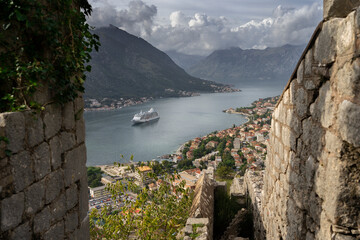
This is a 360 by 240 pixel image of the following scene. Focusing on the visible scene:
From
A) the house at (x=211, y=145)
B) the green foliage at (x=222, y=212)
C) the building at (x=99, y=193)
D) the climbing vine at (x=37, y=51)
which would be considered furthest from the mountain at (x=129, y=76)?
the climbing vine at (x=37, y=51)

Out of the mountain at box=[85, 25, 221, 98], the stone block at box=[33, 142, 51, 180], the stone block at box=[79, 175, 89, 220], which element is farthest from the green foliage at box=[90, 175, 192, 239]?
the mountain at box=[85, 25, 221, 98]

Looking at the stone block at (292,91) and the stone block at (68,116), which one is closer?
the stone block at (68,116)

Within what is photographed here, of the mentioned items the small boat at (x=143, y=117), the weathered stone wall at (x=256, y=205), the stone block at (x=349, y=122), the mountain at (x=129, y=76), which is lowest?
the small boat at (x=143, y=117)

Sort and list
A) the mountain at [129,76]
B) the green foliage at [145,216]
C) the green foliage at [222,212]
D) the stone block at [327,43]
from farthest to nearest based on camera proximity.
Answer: the mountain at [129,76] < the green foliage at [222,212] < the green foliage at [145,216] < the stone block at [327,43]

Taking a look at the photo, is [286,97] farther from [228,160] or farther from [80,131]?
[228,160]

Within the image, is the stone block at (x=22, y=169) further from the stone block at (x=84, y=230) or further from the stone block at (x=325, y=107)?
the stone block at (x=325, y=107)

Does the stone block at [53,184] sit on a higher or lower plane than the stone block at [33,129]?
lower

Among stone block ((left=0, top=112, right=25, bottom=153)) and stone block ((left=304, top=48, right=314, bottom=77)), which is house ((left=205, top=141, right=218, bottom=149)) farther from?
stone block ((left=0, top=112, right=25, bottom=153))

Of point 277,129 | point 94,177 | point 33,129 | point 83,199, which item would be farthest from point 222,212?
point 94,177
